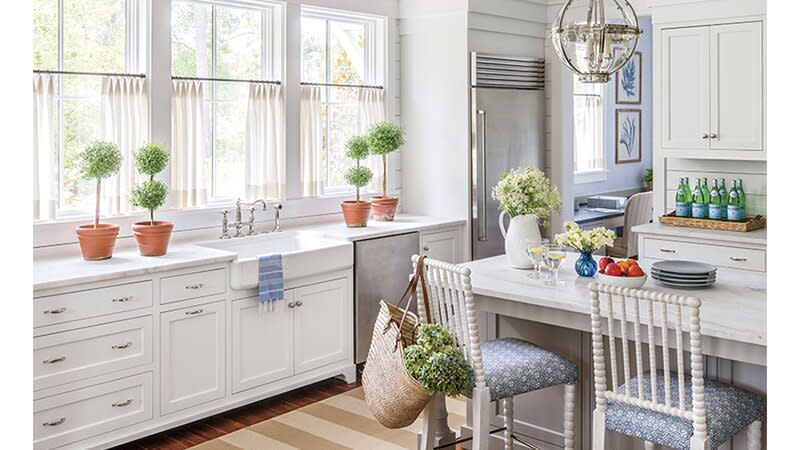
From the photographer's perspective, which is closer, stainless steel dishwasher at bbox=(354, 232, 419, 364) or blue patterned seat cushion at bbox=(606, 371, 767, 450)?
blue patterned seat cushion at bbox=(606, 371, 767, 450)

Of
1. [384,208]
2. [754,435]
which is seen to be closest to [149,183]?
[384,208]

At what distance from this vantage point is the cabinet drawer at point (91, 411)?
10.8 feet

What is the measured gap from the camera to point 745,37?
4.59 meters

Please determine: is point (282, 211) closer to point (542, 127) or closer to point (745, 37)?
point (542, 127)

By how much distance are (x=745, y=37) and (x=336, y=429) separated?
133 inches

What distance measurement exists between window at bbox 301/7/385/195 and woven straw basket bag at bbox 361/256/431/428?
2730 millimetres

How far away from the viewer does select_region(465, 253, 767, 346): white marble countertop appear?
7.86ft

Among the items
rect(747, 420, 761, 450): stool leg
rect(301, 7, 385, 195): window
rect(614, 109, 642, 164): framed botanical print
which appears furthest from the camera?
rect(614, 109, 642, 164): framed botanical print

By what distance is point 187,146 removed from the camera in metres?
4.55

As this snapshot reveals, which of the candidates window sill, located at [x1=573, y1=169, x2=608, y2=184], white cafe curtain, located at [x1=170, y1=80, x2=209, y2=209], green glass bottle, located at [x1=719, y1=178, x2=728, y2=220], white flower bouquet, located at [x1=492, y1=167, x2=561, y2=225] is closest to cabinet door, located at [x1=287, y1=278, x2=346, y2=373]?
white cafe curtain, located at [x1=170, y1=80, x2=209, y2=209]

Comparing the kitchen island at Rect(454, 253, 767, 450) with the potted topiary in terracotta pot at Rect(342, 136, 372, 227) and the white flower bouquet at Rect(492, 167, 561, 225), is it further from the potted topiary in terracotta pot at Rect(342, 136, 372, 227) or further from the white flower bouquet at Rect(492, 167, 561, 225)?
the potted topiary in terracotta pot at Rect(342, 136, 372, 227)

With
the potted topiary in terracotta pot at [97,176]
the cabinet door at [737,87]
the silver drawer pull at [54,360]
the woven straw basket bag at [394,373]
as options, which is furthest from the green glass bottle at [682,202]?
the silver drawer pull at [54,360]

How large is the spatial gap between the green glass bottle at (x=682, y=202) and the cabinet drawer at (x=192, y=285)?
307cm
